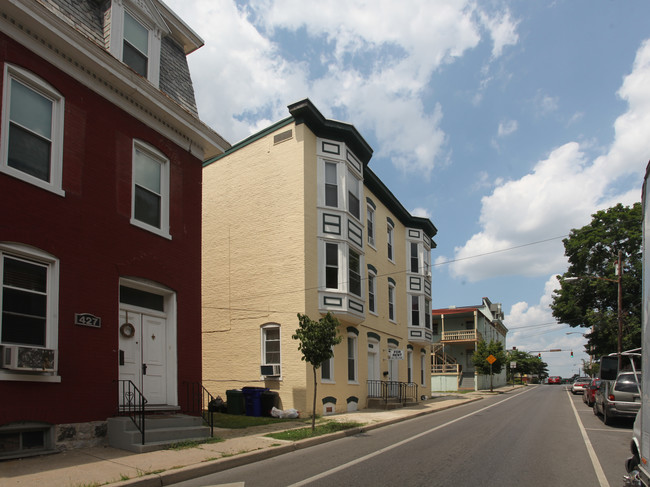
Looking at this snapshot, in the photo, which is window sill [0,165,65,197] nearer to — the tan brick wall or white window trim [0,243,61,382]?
white window trim [0,243,61,382]

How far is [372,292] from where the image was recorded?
24.6m

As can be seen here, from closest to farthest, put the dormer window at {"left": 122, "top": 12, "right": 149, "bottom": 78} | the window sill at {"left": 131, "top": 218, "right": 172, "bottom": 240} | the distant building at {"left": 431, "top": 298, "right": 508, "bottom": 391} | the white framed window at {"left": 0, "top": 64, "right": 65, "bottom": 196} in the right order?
the white framed window at {"left": 0, "top": 64, "right": 65, "bottom": 196}
the window sill at {"left": 131, "top": 218, "right": 172, "bottom": 240}
the dormer window at {"left": 122, "top": 12, "right": 149, "bottom": 78}
the distant building at {"left": 431, "top": 298, "right": 508, "bottom": 391}

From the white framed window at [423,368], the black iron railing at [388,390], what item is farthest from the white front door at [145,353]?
the white framed window at [423,368]

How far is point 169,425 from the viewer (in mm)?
10875

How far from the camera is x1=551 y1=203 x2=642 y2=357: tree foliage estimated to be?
39344 millimetres

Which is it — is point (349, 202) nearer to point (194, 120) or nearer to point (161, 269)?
point (194, 120)

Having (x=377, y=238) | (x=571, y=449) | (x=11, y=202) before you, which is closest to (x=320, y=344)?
(x=571, y=449)

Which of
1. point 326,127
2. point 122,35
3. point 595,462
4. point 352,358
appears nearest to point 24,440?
point 122,35

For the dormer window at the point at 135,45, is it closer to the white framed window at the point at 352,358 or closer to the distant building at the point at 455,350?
the white framed window at the point at 352,358

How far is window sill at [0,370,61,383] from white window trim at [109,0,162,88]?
22.5ft

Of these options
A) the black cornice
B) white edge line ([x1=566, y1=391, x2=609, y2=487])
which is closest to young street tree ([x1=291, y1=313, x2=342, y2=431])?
white edge line ([x1=566, y1=391, x2=609, y2=487])

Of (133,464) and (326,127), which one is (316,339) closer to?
(133,464)

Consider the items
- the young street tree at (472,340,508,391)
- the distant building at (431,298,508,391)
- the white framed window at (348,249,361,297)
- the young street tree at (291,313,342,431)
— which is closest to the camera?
the young street tree at (291,313,342,431)

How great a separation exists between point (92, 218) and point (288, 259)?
910 centimetres
